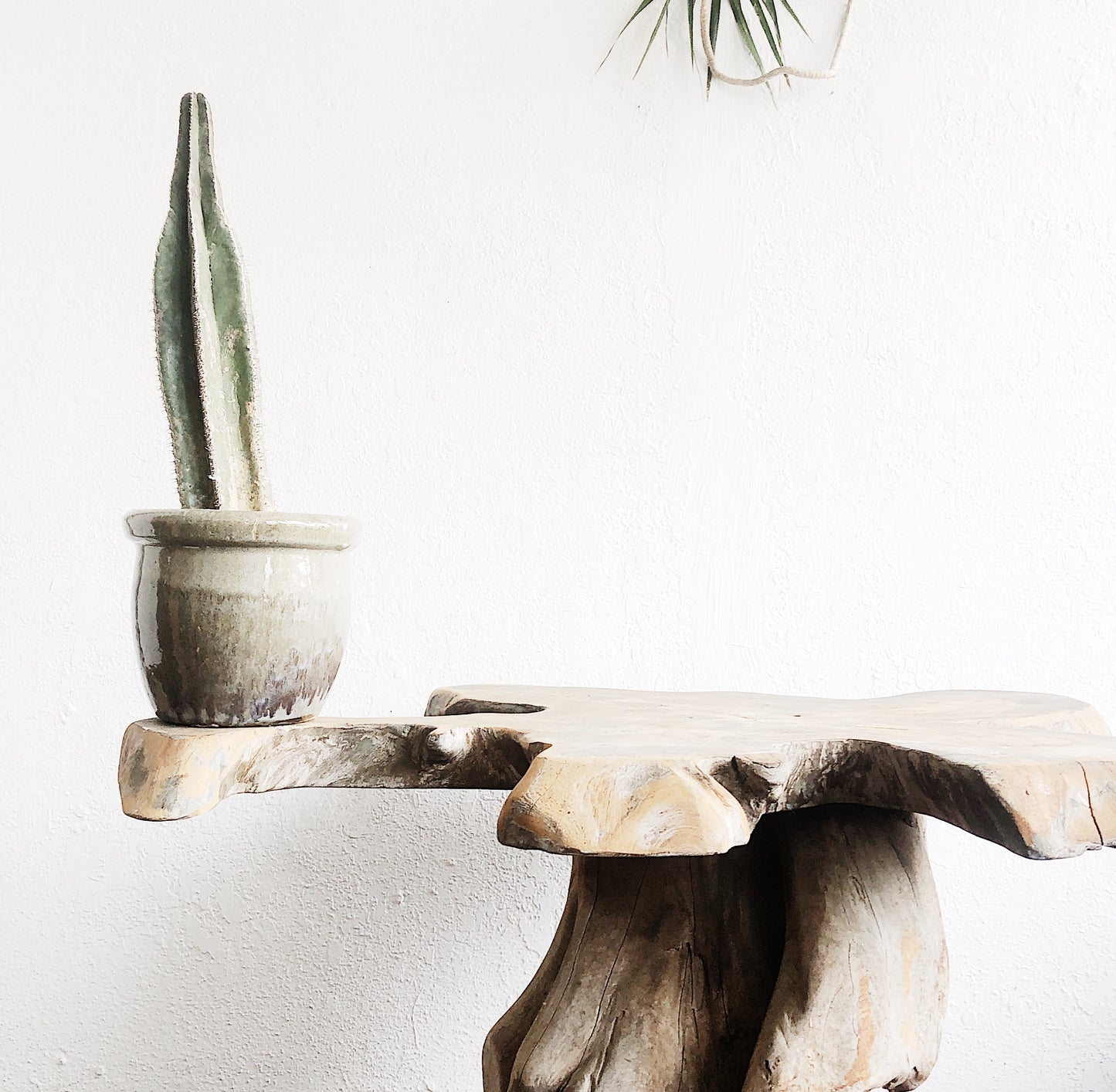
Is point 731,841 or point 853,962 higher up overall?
point 731,841

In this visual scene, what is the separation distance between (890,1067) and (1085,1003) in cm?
78

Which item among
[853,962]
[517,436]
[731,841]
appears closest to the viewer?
[731,841]

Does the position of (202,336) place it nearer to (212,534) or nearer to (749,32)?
(212,534)

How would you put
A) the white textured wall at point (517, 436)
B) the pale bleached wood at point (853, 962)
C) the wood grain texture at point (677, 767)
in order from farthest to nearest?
1. the white textured wall at point (517, 436)
2. the pale bleached wood at point (853, 962)
3. the wood grain texture at point (677, 767)

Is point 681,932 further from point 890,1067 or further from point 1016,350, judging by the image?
point 1016,350

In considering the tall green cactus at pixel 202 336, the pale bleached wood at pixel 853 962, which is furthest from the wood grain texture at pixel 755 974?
the tall green cactus at pixel 202 336

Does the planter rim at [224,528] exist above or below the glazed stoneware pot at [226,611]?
above

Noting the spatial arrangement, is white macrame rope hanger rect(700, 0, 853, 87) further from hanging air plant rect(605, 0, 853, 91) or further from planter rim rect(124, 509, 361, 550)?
planter rim rect(124, 509, 361, 550)

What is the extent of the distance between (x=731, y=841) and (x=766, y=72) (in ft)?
3.49

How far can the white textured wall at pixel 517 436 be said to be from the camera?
1.13 m

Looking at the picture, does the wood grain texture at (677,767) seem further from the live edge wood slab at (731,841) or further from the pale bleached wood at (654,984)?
the pale bleached wood at (654,984)

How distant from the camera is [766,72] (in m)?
1.23

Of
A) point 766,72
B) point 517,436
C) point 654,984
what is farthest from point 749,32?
point 654,984

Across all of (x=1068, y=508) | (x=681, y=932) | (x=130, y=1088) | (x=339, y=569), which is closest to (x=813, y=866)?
(x=681, y=932)
